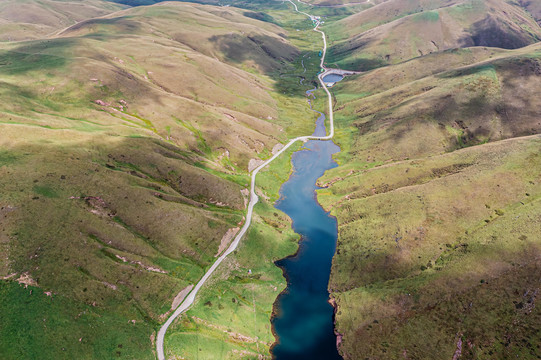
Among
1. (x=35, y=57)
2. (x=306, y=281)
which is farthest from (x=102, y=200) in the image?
(x=35, y=57)

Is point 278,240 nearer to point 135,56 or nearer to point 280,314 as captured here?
point 280,314

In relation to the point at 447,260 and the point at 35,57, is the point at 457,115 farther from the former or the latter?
the point at 35,57

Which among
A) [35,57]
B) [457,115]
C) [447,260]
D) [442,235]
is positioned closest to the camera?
[447,260]

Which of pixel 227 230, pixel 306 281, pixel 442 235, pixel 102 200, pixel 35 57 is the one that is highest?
pixel 35 57

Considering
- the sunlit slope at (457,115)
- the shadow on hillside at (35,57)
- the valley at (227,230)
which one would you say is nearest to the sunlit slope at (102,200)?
the valley at (227,230)

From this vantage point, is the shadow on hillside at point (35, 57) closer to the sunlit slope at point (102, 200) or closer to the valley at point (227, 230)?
the sunlit slope at point (102, 200)

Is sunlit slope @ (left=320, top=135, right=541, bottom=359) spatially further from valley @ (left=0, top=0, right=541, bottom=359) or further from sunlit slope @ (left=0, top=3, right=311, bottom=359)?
sunlit slope @ (left=0, top=3, right=311, bottom=359)

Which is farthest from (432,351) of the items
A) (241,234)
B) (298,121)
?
(298,121)
